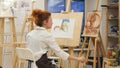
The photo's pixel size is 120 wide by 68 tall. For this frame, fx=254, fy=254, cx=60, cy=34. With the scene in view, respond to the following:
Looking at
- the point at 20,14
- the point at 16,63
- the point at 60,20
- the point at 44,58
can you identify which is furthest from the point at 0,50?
the point at 44,58

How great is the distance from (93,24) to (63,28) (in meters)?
0.70

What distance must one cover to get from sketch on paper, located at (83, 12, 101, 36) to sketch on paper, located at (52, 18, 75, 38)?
1.94 ft

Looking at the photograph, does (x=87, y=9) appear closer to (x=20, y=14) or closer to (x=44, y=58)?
(x=20, y=14)

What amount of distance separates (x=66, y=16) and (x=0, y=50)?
152 cm

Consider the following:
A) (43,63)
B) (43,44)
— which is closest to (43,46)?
(43,44)

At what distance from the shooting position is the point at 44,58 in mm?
3334

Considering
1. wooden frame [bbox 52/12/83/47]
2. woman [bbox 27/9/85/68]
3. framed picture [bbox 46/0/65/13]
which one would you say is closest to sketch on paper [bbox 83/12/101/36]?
wooden frame [bbox 52/12/83/47]

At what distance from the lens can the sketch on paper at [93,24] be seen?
5.06 metres

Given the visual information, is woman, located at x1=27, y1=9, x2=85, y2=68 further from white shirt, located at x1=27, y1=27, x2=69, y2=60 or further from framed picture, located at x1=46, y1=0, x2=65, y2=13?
framed picture, located at x1=46, y1=0, x2=65, y2=13

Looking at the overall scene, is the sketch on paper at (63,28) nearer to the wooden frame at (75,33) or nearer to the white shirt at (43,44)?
the wooden frame at (75,33)

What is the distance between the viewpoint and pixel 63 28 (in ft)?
15.8

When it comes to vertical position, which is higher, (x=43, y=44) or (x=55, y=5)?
Result: (x=55, y=5)

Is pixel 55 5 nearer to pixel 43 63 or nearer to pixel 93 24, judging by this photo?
pixel 93 24

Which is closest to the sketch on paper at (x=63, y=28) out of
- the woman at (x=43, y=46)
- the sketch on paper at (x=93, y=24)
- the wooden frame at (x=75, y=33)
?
the wooden frame at (x=75, y=33)
